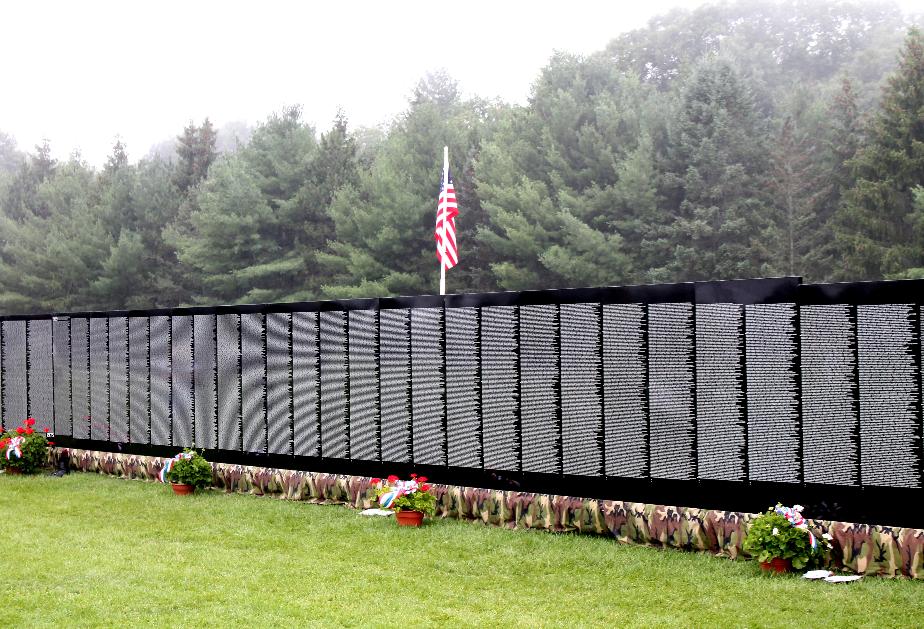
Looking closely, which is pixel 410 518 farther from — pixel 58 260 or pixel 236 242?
pixel 58 260

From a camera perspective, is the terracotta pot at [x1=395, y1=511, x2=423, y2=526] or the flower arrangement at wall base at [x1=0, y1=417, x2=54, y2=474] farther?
the flower arrangement at wall base at [x1=0, y1=417, x2=54, y2=474]

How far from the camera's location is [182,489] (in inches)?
520

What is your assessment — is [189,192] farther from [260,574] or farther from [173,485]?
[260,574]

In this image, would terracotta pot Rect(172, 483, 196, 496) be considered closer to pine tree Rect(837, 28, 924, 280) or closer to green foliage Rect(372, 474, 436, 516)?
green foliage Rect(372, 474, 436, 516)

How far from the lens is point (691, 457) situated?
30.6 ft

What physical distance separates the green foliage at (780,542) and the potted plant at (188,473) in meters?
7.50

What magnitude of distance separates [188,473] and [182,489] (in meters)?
0.24

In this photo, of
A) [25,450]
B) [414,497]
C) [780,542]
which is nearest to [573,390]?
[414,497]

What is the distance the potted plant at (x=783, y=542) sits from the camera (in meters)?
8.11

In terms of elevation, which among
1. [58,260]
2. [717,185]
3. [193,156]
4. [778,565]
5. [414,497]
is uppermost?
[193,156]

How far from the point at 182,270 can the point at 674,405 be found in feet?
135

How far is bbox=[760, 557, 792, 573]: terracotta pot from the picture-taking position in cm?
818

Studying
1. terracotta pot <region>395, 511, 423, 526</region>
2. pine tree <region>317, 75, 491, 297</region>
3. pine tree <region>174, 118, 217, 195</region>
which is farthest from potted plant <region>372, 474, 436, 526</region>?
pine tree <region>174, 118, 217, 195</region>

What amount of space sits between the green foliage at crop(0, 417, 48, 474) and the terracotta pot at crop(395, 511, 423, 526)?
293 inches
